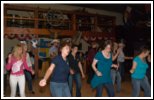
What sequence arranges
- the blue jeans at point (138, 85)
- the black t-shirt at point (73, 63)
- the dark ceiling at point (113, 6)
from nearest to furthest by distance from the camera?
the blue jeans at point (138, 85) → the black t-shirt at point (73, 63) → the dark ceiling at point (113, 6)

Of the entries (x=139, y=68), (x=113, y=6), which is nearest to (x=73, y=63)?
(x=139, y=68)

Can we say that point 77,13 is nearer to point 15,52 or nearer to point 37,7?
point 37,7

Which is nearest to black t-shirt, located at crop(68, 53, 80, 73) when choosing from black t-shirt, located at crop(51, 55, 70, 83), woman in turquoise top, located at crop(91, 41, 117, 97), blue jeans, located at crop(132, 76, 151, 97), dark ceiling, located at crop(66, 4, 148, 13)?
woman in turquoise top, located at crop(91, 41, 117, 97)

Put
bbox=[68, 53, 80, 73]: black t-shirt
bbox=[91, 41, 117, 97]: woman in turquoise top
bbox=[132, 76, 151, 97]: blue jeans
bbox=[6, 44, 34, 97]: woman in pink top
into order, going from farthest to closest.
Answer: bbox=[68, 53, 80, 73]: black t-shirt → bbox=[6, 44, 34, 97]: woman in pink top → bbox=[132, 76, 151, 97]: blue jeans → bbox=[91, 41, 117, 97]: woman in turquoise top

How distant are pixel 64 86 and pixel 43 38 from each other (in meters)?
9.63

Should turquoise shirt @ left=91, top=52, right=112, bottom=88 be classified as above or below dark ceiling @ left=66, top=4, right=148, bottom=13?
below

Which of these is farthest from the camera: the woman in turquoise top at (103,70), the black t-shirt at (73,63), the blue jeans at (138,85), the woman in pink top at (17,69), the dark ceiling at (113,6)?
the dark ceiling at (113,6)

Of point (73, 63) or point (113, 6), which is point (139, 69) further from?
point (113, 6)

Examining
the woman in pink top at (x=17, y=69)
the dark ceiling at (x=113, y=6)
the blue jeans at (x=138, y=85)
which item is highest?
the dark ceiling at (x=113, y=6)

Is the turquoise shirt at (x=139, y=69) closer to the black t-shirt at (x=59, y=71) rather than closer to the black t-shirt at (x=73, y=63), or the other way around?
the black t-shirt at (x=73, y=63)

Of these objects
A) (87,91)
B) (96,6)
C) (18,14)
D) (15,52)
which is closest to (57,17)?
(18,14)

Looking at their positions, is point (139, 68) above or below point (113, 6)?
below

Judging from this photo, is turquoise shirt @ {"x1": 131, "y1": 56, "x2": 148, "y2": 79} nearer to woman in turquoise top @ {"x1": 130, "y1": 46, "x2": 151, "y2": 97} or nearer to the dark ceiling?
woman in turquoise top @ {"x1": 130, "y1": 46, "x2": 151, "y2": 97}

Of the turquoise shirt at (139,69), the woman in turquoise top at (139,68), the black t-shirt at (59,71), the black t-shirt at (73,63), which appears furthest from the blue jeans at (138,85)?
the black t-shirt at (59,71)
